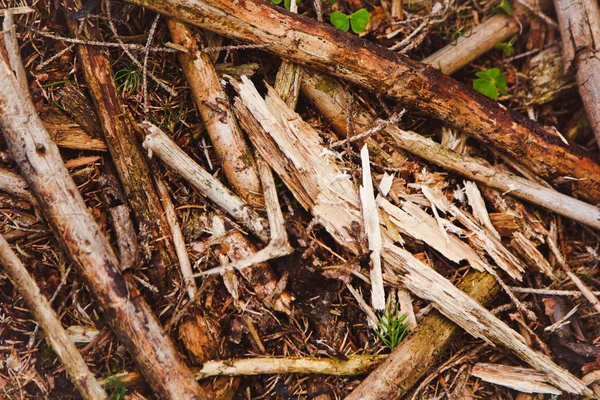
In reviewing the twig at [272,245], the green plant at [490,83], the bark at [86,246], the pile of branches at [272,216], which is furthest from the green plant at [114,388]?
the green plant at [490,83]

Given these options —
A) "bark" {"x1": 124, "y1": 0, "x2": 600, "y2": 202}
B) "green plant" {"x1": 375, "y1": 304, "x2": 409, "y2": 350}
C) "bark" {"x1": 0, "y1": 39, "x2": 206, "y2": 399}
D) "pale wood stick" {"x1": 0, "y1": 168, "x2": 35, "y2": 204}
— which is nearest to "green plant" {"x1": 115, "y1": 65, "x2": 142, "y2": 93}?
"bark" {"x1": 124, "y1": 0, "x2": 600, "y2": 202}

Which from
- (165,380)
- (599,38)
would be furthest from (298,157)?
(599,38)

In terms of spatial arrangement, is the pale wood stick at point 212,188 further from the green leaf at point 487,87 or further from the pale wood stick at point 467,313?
the green leaf at point 487,87

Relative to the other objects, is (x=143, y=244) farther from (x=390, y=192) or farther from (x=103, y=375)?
(x=390, y=192)

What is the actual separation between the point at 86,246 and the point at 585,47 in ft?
12.0

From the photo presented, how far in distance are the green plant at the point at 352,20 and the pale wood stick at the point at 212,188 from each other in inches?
55.8

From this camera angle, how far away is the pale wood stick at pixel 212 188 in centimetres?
271

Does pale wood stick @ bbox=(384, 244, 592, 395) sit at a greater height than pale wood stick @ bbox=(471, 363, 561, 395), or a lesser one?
greater

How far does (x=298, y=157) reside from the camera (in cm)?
280

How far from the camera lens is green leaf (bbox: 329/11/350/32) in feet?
9.97

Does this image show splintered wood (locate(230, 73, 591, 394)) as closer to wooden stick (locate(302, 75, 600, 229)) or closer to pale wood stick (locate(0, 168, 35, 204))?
wooden stick (locate(302, 75, 600, 229))

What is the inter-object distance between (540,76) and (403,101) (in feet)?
4.07

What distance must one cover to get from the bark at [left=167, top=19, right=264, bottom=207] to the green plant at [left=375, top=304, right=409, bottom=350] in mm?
1094

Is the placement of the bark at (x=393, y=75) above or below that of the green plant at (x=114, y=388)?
above
